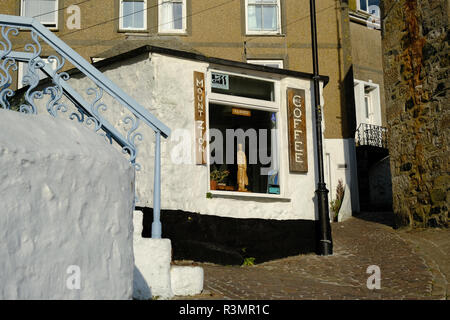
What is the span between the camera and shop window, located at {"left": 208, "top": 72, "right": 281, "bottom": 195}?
1057cm

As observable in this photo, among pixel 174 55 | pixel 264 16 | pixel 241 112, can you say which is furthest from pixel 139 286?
pixel 264 16

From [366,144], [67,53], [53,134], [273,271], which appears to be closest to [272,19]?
[366,144]

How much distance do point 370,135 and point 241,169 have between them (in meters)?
9.02

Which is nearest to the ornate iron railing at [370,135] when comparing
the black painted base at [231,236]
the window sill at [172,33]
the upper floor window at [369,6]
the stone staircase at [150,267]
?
the upper floor window at [369,6]

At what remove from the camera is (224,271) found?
8.54 m

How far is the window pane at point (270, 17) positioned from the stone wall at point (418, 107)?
476 cm

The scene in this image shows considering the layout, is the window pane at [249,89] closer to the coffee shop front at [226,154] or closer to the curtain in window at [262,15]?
the coffee shop front at [226,154]

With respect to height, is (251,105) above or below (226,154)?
above

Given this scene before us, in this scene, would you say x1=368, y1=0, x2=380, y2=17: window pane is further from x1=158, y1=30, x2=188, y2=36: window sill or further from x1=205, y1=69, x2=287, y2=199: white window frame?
x1=205, y1=69, x2=287, y2=199: white window frame

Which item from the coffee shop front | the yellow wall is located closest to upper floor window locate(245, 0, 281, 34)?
the yellow wall

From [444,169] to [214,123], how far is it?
14.9 ft

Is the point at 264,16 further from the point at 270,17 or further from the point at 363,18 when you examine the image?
the point at 363,18

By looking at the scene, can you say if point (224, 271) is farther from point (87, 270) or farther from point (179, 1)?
point (179, 1)

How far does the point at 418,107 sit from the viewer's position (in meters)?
12.1
